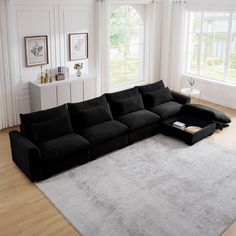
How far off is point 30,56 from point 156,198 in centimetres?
415

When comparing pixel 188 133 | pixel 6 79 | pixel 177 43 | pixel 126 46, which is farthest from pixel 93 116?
pixel 177 43

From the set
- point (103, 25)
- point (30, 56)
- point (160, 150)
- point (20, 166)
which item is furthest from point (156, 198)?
point (103, 25)

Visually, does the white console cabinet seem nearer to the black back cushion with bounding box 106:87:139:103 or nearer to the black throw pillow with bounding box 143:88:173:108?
the black back cushion with bounding box 106:87:139:103

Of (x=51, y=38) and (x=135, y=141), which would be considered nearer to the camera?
(x=135, y=141)

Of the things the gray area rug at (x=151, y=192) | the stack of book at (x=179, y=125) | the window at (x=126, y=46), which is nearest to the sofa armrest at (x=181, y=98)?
the stack of book at (x=179, y=125)

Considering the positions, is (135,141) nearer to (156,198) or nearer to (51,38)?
(156,198)

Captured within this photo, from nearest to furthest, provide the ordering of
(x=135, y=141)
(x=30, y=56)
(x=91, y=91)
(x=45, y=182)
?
1. (x=45, y=182)
2. (x=135, y=141)
3. (x=30, y=56)
4. (x=91, y=91)

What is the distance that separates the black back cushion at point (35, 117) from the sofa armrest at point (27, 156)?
12 cm

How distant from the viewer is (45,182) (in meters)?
5.03

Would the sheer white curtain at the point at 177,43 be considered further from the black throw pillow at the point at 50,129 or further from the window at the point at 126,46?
the black throw pillow at the point at 50,129

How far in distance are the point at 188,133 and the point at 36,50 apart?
361 cm

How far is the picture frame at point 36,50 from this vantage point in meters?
6.94

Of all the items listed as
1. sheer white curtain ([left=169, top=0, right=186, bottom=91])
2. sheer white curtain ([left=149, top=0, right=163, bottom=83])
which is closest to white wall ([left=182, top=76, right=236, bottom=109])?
sheer white curtain ([left=169, top=0, right=186, bottom=91])

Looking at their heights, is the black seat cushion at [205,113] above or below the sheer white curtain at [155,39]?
below
